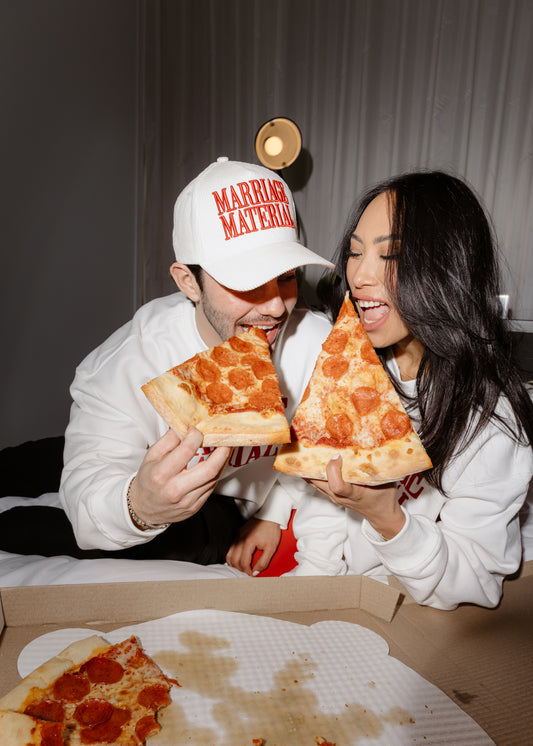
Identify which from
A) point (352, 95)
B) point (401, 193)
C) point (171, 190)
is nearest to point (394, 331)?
point (401, 193)

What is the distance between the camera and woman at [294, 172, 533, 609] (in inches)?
53.9

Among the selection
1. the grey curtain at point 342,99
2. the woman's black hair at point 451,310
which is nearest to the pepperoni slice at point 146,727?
the woman's black hair at point 451,310

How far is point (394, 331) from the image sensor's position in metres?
1.55

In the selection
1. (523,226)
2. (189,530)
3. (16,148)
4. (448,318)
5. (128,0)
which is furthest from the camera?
(128,0)

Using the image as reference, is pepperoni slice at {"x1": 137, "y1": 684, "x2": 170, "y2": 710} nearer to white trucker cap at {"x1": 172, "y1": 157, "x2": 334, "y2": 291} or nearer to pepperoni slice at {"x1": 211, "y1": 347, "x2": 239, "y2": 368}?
pepperoni slice at {"x1": 211, "y1": 347, "x2": 239, "y2": 368}

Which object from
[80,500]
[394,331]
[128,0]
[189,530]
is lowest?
[189,530]

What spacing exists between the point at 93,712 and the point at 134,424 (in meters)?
0.87

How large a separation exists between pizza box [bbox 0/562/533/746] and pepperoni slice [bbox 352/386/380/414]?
0.44 m

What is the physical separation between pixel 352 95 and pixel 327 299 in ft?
11.1

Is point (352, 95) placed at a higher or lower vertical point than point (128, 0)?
lower

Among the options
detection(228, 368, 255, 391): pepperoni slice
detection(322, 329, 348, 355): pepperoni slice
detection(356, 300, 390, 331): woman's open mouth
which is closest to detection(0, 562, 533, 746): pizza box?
detection(228, 368, 255, 391): pepperoni slice

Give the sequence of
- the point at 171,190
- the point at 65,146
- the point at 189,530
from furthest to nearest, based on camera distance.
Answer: the point at 171,190 < the point at 65,146 < the point at 189,530

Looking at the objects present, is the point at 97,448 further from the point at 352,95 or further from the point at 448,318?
the point at 352,95

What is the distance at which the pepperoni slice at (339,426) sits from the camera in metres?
1.35
